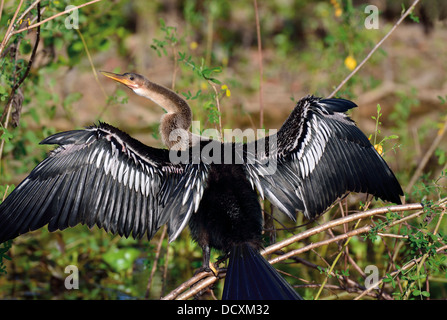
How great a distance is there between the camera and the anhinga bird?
2.98 metres

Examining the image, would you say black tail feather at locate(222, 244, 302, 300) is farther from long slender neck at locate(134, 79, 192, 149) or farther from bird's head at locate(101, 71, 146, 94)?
bird's head at locate(101, 71, 146, 94)

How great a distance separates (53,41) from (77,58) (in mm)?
234

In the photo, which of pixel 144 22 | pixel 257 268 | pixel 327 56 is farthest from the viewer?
pixel 144 22

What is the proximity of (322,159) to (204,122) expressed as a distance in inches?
63.0

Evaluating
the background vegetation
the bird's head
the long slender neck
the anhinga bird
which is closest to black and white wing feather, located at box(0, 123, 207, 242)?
the anhinga bird

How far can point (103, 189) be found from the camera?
10.1ft

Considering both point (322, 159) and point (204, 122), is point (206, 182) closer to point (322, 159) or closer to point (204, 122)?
point (322, 159)

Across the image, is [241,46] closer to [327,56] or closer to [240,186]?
[327,56]

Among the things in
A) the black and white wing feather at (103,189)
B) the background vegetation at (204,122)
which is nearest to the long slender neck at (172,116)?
the background vegetation at (204,122)

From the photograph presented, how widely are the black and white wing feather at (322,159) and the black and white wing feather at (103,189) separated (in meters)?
0.49

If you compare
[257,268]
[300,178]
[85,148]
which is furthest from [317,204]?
[85,148]

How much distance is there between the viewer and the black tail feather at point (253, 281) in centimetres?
263

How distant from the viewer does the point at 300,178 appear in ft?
10.6

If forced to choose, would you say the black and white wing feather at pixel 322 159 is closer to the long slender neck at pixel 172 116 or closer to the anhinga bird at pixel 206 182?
the anhinga bird at pixel 206 182
